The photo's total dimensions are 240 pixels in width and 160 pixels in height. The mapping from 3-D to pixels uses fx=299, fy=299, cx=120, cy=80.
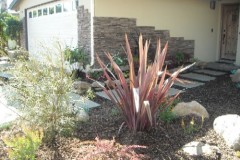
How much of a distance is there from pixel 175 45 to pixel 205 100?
3.88 meters

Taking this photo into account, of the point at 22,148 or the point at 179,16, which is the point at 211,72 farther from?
the point at 22,148

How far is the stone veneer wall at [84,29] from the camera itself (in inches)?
339

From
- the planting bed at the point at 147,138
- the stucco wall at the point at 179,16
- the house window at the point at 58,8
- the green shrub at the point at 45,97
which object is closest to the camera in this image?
the planting bed at the point at 147,138

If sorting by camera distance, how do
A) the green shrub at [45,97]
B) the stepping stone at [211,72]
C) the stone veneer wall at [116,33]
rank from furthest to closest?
the stepping stone at [211,72] → the stone veneer wall at [116,33] → the green shrub at [45,97]

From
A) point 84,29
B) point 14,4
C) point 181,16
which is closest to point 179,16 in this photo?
point 181,16

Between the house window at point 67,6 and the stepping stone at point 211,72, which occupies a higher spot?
the house window at point 67,6

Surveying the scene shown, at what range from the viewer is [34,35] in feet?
45.1

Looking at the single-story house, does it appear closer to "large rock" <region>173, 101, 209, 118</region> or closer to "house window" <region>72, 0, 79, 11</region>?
"house window" <region>72, 0, 79, 11</region>

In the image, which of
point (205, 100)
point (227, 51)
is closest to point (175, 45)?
point (227, 51)

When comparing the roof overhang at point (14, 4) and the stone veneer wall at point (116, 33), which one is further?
the roof overhang at point (14, 4)

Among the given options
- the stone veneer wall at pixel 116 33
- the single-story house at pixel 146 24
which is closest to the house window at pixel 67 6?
the single-story house at pixel 146 24

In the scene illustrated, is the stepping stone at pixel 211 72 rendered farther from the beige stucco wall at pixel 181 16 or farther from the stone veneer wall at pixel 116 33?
the stone veneer wall at pixel 116 33

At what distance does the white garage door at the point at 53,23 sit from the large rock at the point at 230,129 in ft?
15.0

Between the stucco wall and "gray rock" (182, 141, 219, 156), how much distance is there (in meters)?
5.45
